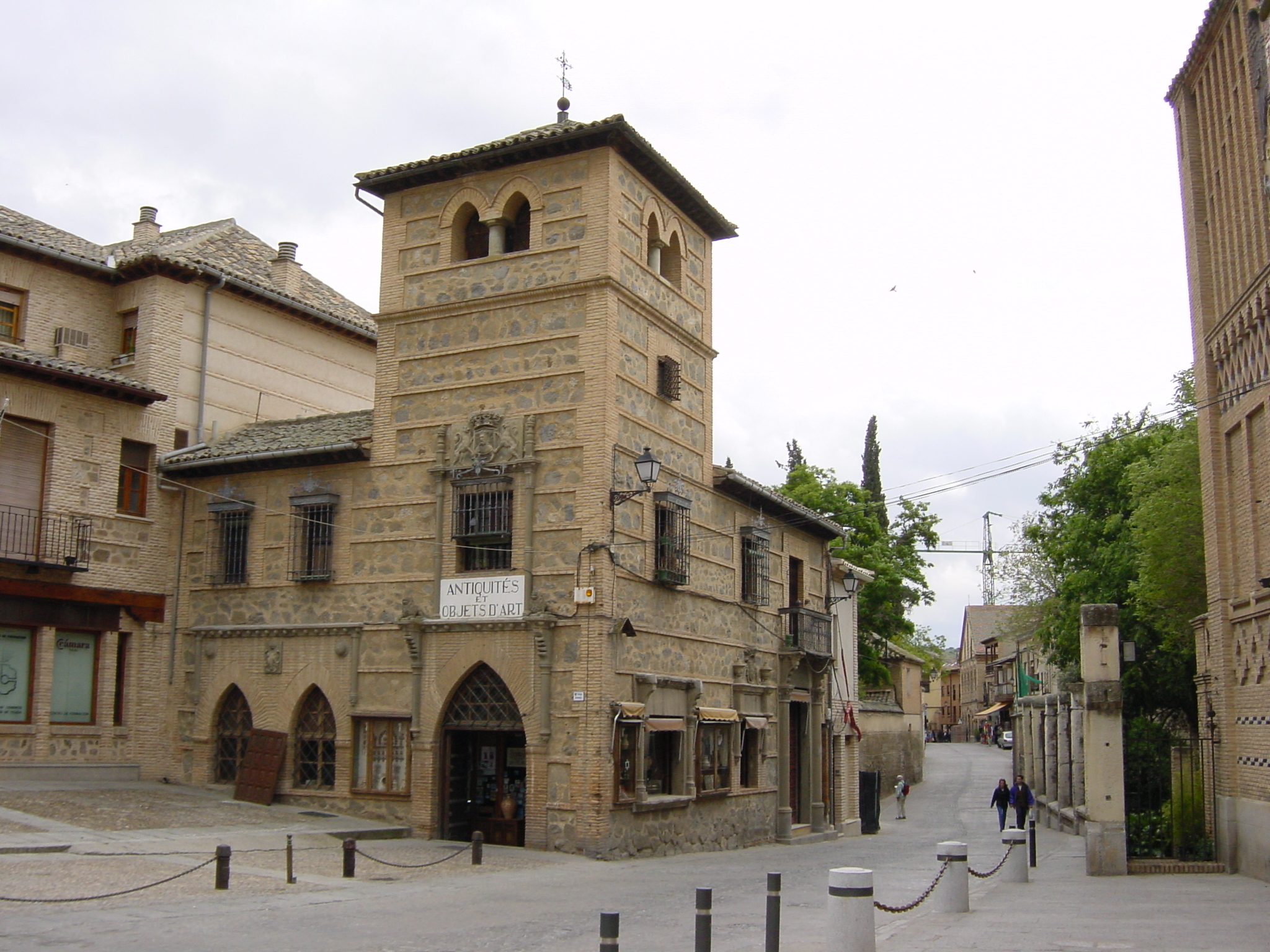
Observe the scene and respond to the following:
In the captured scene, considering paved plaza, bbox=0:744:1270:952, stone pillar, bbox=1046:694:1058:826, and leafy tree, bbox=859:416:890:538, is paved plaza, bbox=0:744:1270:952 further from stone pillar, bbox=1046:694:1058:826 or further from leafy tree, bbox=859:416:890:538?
leafy tree, bbox=859:416:890:538

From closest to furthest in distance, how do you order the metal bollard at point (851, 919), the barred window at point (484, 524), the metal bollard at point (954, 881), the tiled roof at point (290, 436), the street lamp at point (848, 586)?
the metal bollard at point (851, 919)
the metal bollard at point (954, 881)
the barred window at point (484, 524)
the tiled roof at point (290, 436)
the street lamp at point (848, 586)

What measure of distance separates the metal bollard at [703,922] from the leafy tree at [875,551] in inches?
1240

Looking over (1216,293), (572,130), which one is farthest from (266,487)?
(1216,293)

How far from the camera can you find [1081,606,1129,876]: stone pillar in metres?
17.9

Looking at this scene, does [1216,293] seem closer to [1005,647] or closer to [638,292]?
[638,292]

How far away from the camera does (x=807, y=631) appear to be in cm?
2755

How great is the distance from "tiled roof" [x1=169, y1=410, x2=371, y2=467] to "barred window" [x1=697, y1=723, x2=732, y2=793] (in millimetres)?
8081

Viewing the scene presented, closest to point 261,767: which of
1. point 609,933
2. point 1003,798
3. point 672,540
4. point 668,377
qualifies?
point 672,540

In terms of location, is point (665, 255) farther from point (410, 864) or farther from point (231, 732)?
point (410, 864)

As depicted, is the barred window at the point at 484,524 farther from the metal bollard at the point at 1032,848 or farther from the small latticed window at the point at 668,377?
the metal bollard at the point at 1032,848

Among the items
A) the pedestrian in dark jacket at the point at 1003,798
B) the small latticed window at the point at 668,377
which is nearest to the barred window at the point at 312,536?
the small latticed window at the point at 668,377

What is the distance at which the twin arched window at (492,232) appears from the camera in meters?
22.2

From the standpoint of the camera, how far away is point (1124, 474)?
30.5 metres

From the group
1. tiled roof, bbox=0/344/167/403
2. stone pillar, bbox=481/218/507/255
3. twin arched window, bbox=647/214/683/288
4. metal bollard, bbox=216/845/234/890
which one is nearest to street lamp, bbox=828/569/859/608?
twin arched window, bbox=647/214/683/288
